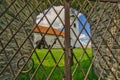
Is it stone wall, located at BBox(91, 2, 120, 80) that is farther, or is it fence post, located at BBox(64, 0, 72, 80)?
stone wall, located at BBox(91, 2, 120, 80)

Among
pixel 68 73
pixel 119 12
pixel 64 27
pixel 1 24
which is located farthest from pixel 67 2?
pixel 1 24

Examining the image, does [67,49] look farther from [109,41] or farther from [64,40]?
[109,41]

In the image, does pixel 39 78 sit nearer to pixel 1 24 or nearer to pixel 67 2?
pixel 1 24

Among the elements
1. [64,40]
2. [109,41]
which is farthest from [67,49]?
[109,41]

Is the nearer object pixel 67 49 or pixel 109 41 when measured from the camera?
pixel 67 49

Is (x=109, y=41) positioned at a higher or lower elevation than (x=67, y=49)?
lower

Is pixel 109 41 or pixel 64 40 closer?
pixel 64 40

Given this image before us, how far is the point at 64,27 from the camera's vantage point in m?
2.63

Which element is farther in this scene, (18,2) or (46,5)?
(46,5)

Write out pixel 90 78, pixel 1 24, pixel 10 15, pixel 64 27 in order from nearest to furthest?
pixel 64 27 → pixel 1 24 → pixel 10 15 → pixel 90 78

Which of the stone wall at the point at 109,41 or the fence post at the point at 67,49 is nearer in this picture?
the fence post at the point at 67,49

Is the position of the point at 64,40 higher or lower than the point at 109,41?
higher

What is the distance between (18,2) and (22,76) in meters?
1.85

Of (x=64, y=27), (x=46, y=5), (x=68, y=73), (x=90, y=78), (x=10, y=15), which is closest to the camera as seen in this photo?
(x=68, y=73)
